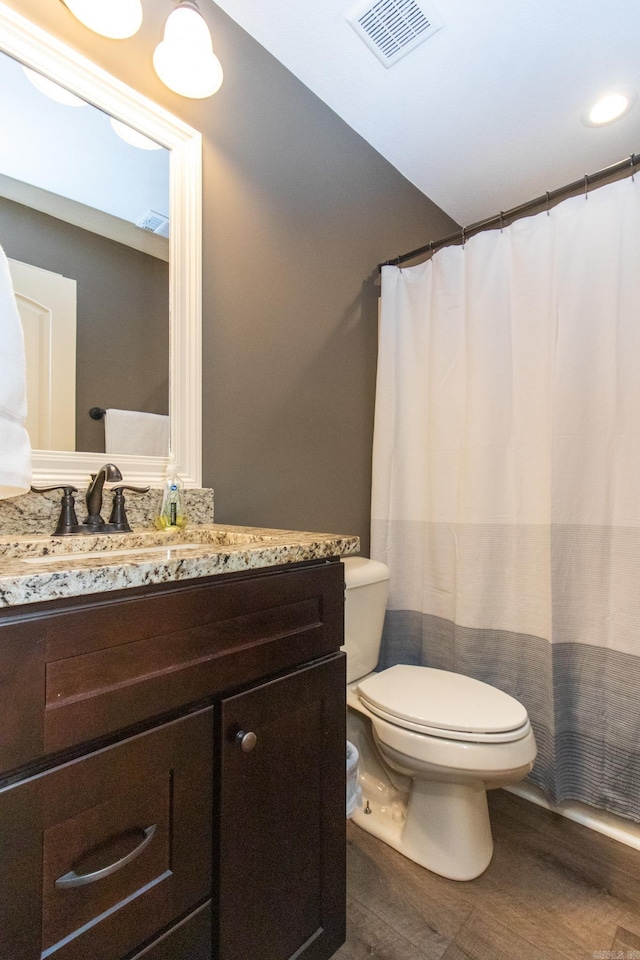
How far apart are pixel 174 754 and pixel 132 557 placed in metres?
0.28

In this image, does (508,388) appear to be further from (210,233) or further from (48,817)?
(48,817)

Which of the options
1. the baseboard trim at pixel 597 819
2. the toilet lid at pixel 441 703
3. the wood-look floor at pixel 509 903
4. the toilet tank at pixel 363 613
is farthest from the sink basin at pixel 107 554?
the baseboard trim at pixel 597 819

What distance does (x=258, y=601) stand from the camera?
2.34ft

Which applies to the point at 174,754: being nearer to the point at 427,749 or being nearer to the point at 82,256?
the point at 427,749

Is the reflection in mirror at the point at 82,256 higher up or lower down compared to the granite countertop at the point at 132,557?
higher up

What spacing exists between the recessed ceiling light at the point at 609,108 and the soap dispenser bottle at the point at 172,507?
195 centimetres

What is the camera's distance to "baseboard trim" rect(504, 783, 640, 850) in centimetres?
127

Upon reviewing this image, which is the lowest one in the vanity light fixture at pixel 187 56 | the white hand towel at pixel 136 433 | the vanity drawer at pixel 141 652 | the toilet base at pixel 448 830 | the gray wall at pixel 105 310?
the toilet base at pixel 448 830

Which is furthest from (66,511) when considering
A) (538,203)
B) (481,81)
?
(481,81)

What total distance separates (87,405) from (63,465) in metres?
0.16

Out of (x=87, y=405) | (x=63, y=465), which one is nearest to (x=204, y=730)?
(x=63, y=465)

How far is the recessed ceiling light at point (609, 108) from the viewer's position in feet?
5.04

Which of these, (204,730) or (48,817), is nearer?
(48,817)

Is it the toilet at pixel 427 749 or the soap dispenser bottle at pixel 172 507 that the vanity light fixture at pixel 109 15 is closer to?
the soap dispenser bottle at pixel 172 507
